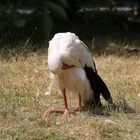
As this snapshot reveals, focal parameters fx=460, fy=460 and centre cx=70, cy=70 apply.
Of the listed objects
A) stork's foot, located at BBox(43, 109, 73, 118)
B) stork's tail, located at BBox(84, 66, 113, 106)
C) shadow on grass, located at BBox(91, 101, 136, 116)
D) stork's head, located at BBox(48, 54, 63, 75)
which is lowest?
shadow on grass, located at BBox(91, 101, 136, 116)

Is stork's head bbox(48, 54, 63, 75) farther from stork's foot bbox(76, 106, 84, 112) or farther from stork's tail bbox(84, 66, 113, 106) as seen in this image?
stork's foot bbox(76, 106, 84, 112)

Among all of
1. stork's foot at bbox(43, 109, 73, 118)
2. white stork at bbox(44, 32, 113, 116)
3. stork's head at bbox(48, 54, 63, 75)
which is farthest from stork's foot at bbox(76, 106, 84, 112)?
stork's head at bbox(48, 54, 63, 75)

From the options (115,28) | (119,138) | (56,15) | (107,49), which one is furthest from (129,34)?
(56,15)

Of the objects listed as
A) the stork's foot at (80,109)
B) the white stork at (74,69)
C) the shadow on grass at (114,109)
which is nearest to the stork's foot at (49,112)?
the white stork at (74,69)

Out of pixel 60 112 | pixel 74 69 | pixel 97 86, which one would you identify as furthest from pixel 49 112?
pixel 97 86

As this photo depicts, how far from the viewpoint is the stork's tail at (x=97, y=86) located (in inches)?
177

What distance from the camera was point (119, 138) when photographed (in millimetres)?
3654

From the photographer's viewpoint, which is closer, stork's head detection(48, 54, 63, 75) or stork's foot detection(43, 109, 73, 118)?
stork's head detection(48, 54, 63, 75)

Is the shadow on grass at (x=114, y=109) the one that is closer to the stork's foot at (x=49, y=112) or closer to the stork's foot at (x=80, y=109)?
the stork's foot at (x=80, y=109)

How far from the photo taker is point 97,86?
4582mm

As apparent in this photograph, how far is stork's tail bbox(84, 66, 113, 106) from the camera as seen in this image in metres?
4.49

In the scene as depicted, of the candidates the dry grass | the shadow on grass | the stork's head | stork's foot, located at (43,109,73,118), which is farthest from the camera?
the shadow on grass

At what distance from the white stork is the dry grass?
19 centimetres

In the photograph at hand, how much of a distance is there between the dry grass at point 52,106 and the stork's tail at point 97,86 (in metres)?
0.10
